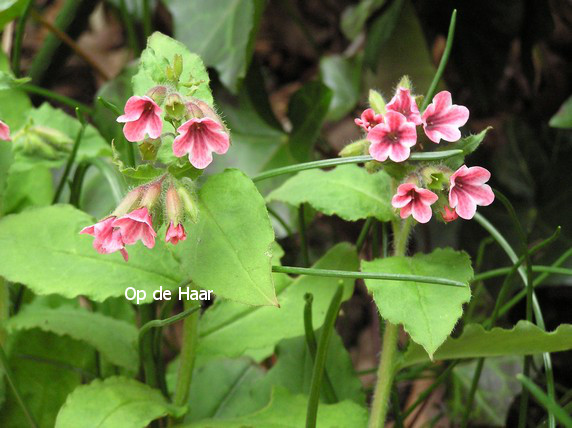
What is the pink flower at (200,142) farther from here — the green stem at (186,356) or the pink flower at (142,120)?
the green stem at (186,356)

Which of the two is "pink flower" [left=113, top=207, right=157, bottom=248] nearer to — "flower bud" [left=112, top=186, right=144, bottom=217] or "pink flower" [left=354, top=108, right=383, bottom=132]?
"flower bud" [left=112, top=186, right=144, bottom=217]

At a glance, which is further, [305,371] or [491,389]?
[491,389]

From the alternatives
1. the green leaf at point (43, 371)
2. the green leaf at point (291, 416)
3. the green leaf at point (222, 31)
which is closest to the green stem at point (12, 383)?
the green leaf at point (43, 371)

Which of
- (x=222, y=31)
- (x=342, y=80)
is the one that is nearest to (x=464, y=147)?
(x=222, y=31)

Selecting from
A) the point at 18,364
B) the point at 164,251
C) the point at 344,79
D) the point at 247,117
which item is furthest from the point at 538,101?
the point at 18,364

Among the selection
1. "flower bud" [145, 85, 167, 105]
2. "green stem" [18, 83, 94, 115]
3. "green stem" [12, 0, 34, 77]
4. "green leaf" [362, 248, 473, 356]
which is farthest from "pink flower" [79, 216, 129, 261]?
"green stem" [12, 0, 34, 77]

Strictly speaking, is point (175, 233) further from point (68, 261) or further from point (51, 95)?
point (51, 95)
